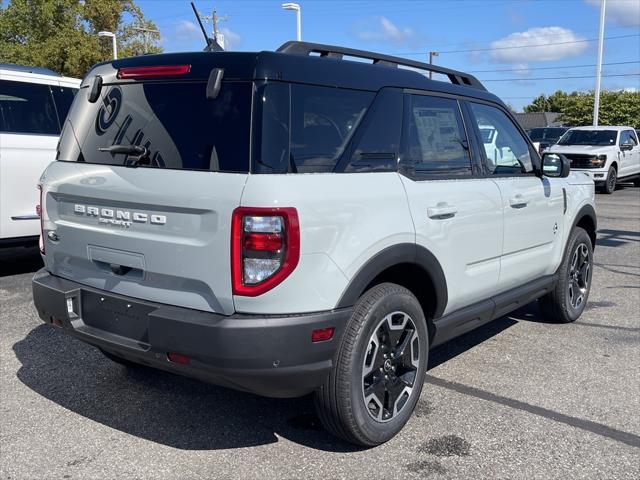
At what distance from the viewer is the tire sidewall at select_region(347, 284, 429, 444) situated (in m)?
3.11

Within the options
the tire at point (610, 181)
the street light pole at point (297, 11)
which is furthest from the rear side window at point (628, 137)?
the street light pole at point (297, 11)

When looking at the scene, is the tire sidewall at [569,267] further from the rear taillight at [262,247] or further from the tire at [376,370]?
the rear taillight at [262,247]

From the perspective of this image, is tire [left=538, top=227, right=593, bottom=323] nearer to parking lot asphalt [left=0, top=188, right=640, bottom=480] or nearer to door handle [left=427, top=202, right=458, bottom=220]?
parking lot asphalt [left=0, top=188, right=640, bottom=480]

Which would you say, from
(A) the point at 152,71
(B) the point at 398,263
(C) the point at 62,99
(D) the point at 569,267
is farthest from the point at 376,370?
(C) the point at 62,99

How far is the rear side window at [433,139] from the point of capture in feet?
11.7

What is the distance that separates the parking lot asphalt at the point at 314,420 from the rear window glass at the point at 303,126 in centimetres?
150

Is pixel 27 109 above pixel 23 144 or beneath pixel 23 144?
above

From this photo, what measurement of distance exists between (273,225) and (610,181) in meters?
17.6

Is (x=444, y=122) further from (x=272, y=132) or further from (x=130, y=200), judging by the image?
(x=130, y=200)

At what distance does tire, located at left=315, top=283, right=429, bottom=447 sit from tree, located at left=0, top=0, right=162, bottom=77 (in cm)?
2787

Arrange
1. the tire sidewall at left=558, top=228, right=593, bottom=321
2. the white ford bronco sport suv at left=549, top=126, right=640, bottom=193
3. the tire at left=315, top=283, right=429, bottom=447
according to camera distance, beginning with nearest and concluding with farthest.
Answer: the tire at left=315, top=283, right=429, bottom=447
the tire sidewall at left=558, top=228, right=593, bottom=321
the white ford bronco sport suv at left=549, top=126, right=640, bottom=193

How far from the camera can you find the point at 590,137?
18938 millimetres

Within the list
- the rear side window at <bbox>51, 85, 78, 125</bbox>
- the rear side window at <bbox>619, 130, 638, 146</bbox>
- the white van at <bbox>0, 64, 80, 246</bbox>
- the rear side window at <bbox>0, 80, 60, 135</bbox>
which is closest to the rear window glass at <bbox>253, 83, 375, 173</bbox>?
the white van at <bbox>0, 64, 80, 246</bbox>

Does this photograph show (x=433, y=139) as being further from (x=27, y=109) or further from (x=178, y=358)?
(x=27, y=109)
